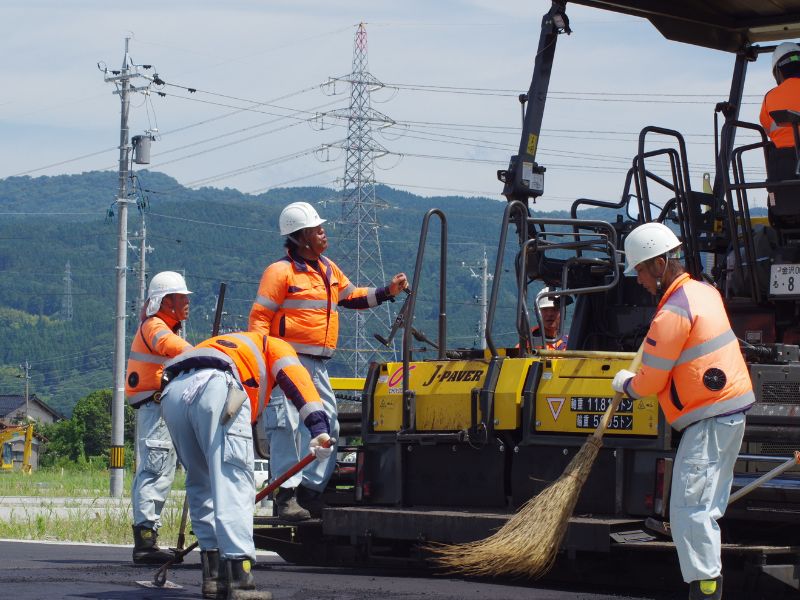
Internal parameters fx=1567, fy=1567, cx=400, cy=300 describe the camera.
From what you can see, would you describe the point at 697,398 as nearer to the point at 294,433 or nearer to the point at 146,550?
the point at 294,433

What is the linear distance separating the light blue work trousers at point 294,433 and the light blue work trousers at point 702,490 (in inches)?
113

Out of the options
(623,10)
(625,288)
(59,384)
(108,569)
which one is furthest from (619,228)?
(59,384)

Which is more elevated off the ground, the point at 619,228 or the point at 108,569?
the point at 619,228

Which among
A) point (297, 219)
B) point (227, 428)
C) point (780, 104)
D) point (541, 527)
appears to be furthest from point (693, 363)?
point (297, 219)

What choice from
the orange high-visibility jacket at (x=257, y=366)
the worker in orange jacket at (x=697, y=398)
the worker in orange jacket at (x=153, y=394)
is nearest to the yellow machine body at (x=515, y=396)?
the worker in orange jacket at (x=697, y=398)

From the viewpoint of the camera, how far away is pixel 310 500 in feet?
32.6

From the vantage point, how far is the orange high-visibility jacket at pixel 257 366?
7.93m

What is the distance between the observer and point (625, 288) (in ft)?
33.0

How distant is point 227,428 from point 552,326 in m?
4.63

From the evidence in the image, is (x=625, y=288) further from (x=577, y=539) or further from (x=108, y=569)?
(x=108, y=569)

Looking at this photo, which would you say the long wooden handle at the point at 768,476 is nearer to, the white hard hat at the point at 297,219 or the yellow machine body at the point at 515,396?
the yellow machine body at the point at 515,396

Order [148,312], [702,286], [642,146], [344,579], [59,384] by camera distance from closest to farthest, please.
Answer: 1. [702,286]
2. [344,579]
3. [642,146]
4. [148,312]
5. [59,384]

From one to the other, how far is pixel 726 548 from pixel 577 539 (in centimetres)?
80

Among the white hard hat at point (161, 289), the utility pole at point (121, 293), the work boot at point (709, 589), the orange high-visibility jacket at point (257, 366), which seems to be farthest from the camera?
the utility pole at point (121, 293)
